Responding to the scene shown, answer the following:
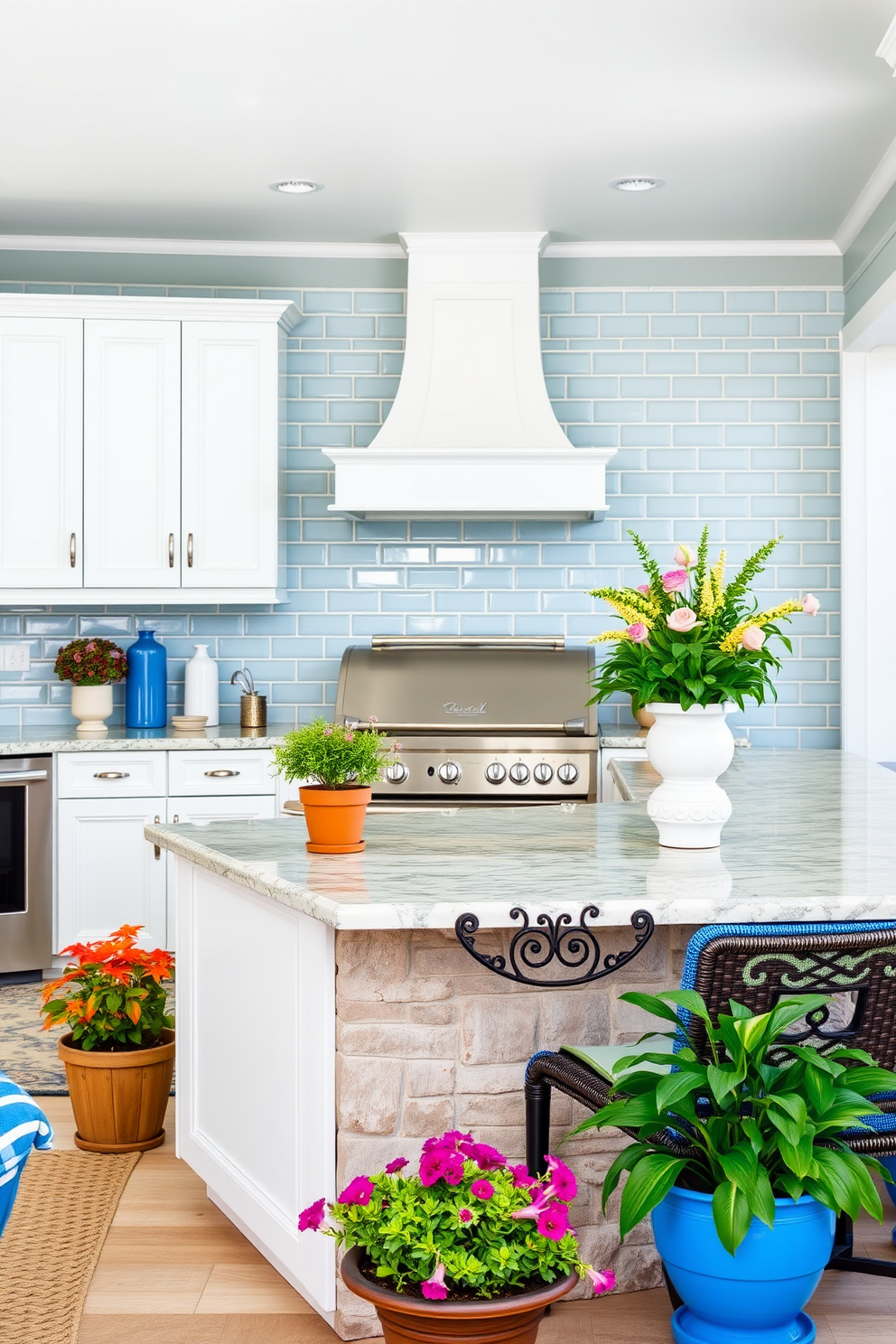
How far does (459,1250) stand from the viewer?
5.68ft

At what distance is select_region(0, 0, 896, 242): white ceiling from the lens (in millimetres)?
3197

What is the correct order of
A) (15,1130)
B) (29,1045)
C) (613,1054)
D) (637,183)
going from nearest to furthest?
(15,1130) < (613,1054) < (29,1045) < (637,183)

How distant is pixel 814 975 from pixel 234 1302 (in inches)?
48.7

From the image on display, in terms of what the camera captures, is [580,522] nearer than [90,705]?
No

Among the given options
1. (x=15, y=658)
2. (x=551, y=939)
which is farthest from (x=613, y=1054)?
(x=15, y=658)

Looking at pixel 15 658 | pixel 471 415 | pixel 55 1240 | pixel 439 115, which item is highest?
pixel 439 115

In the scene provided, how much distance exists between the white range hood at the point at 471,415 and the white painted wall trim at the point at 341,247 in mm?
256

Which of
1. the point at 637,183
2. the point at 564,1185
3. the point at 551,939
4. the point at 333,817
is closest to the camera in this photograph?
the point at 564,1185

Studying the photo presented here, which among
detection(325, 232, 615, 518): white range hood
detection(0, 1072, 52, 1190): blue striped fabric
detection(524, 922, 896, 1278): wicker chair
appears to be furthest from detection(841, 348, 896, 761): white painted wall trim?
detection(0, 1072, 52, 1190): blue striped fabric

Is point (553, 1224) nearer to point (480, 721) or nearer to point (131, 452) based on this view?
point (480, 721)

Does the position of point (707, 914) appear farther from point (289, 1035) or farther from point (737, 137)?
point (737, 137)

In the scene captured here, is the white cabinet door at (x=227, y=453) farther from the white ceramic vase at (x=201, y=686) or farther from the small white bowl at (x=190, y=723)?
Answer: the small white bowl at (x=190, y=723)

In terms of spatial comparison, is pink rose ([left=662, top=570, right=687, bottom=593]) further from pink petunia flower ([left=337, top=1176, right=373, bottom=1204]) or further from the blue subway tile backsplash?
the blue subway tile backsplash

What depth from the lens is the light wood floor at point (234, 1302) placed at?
7.28 feet
